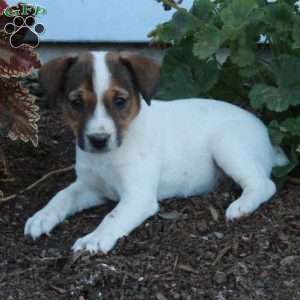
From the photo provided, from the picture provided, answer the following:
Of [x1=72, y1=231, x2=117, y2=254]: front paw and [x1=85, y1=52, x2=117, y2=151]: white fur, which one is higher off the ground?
[x1=85, y1=52, x2=117, y2=151]: white fur

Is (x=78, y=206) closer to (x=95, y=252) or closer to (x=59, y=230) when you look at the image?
(x=59, y=230)

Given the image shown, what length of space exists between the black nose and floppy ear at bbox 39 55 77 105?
398 mm

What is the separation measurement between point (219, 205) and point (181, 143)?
46 cm

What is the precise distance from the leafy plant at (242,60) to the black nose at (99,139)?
1.01 meters

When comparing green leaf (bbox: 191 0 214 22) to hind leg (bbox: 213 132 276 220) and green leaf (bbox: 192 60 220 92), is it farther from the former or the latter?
hind leg (bbox: 213 132 276 220)

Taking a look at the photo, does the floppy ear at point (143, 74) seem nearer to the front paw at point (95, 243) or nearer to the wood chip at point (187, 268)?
the front paw at point (95, 243)

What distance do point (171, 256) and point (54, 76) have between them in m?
1.20

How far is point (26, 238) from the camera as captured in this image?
5.07 metres

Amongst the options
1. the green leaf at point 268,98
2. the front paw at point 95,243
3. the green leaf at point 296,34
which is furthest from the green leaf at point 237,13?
the front paw at point 95,243

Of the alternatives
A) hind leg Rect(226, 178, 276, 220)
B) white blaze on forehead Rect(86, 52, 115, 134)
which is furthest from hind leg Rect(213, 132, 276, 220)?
white blaze on forehead Rect(86, 52, 115, 134)

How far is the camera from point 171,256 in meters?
4.72

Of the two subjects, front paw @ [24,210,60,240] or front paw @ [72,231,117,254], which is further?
front paw @ [24,210,60,240]

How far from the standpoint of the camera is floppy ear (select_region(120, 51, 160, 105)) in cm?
504

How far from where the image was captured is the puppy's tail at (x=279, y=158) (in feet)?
18.7
